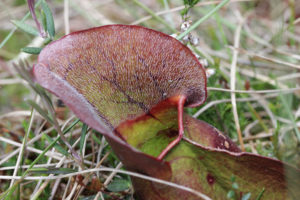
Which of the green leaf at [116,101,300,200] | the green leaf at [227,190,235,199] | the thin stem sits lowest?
the green leaf at [227,190,235,199]

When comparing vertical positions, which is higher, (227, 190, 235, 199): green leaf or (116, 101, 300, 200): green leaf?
(116, 101, 300, 200): green leaf

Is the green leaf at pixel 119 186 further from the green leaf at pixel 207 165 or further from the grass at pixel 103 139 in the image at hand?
the green leaf at pixel 207 165

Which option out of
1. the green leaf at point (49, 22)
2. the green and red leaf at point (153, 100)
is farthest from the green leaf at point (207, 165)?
the green leaf at point (49, 22)

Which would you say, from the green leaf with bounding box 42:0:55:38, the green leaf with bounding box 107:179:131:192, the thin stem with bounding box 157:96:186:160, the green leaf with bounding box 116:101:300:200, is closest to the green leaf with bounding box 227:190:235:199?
the green leaf with bounding box 116:101:300:200

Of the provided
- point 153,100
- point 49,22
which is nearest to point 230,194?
point 153,100

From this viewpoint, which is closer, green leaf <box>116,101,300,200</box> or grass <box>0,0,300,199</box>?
green leaf <box>116,101,300,200</box>

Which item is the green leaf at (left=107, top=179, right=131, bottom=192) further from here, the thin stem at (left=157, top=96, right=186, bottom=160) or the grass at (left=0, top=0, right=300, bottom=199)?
the thin stem at (left=157, top=96, right=186, bottom=160)

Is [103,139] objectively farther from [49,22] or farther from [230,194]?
[230,194]

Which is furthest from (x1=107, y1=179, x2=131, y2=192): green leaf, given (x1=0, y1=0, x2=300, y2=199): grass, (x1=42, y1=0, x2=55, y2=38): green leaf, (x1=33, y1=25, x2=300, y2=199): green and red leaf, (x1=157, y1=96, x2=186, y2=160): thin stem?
(x1=42, y1=0, x2=55, y2=38): green leaf

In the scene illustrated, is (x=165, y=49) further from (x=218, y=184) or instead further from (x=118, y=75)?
(x=218, y=184)
